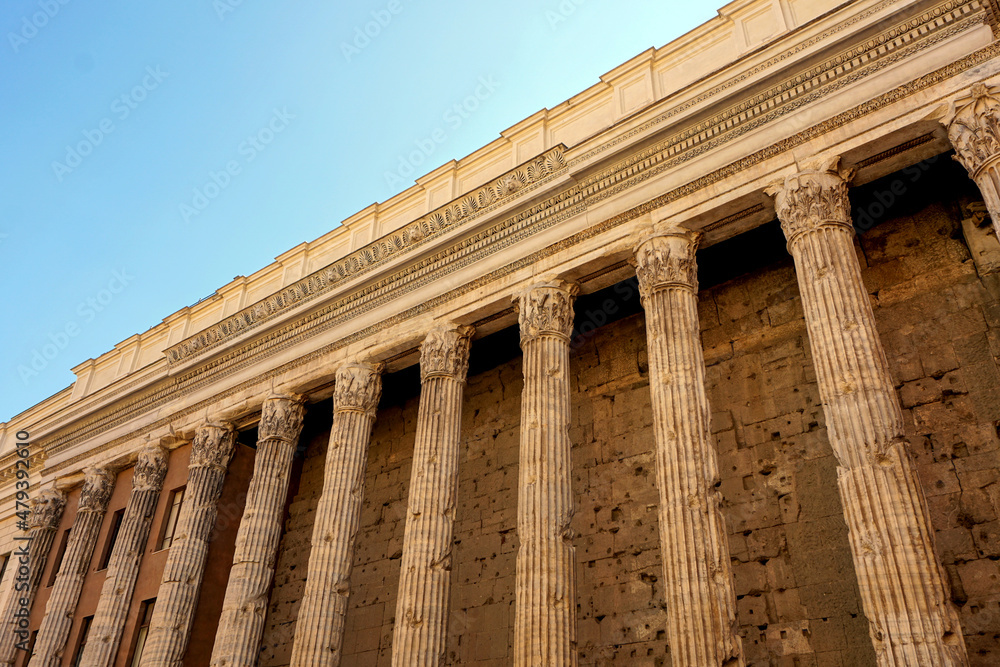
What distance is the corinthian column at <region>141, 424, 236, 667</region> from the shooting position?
13.9 meters

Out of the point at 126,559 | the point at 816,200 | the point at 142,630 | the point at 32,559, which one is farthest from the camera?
the point at 32,559

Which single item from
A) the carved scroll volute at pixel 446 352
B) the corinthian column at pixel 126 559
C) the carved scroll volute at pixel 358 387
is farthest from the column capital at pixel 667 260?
the corinthian column at pixel 126 559

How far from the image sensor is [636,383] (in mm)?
13570

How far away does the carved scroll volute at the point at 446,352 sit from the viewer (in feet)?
41.9

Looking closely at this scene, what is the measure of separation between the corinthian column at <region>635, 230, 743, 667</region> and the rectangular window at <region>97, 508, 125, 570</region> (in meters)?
12.6

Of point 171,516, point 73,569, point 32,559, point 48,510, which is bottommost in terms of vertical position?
point 73,569

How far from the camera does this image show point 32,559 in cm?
1842

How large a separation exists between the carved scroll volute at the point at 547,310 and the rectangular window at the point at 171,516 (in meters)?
8.73

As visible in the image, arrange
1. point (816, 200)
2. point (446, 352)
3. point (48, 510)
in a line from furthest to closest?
point (48, 510)
point (446, 352)
point (816, 200)

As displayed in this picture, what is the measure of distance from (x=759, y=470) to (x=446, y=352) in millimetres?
5155

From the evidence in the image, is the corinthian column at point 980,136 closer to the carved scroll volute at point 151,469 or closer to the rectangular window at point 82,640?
the carved scroll volute at point 151,469

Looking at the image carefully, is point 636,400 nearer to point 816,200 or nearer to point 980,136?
point 816,200

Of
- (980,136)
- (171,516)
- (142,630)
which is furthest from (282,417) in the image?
(980,136)

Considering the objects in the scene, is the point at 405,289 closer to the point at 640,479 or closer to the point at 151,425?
the point at 640,479
